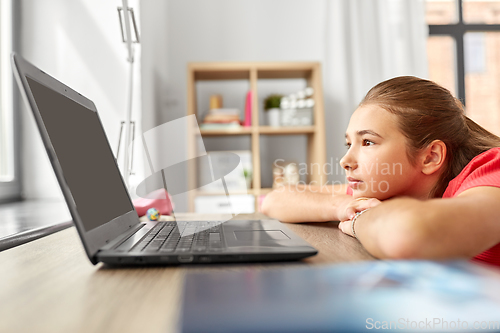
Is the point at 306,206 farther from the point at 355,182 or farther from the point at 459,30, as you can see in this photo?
the point at 459,30

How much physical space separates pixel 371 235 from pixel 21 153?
1712 mm

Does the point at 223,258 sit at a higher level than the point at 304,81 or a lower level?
lower

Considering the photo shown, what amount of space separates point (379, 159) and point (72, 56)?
1.57 metres

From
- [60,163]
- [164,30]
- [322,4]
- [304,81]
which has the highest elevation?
[322,4]

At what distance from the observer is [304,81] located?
2771mm

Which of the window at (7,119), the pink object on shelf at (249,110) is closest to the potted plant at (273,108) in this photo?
the pink object on shelf at (249,110)

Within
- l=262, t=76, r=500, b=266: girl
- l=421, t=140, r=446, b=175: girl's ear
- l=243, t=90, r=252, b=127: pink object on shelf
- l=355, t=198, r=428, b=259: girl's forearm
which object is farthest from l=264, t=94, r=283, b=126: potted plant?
l=355, t=198, r=428, b=259: girl's forearm

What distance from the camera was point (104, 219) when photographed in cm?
57

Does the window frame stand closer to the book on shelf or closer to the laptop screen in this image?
the book on shelf

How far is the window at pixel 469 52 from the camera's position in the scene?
3016mm

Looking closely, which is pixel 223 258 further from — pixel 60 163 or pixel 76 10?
pixel 76 10

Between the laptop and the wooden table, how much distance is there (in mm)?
18

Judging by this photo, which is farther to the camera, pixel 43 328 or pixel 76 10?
pixel 76 10

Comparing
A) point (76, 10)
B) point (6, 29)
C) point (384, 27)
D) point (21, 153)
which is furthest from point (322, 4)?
point (21, 153)
